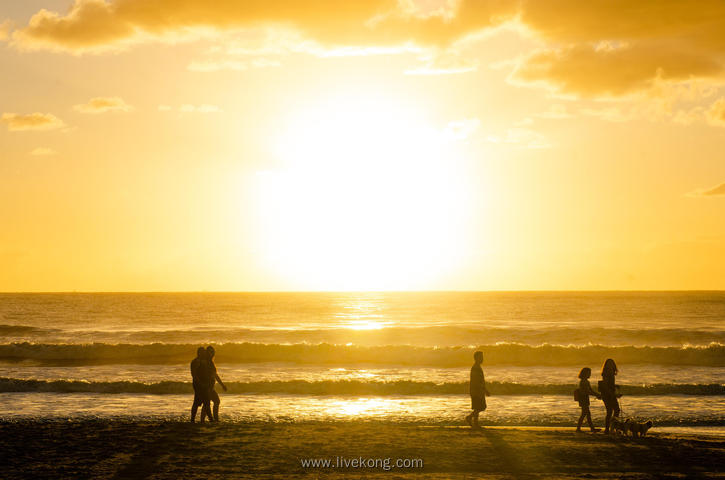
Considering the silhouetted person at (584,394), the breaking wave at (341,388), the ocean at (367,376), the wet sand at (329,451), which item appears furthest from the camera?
the breaking wave at (341,388)

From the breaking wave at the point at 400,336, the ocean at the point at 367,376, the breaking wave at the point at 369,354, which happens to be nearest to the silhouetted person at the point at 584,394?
the ocean at the point at 367,376

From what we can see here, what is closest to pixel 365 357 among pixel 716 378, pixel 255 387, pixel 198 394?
pixel 255 387

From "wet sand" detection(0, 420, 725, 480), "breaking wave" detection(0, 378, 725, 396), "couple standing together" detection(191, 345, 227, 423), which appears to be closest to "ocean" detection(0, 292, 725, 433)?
"breaking wave" detection(0, 378, 725, 396)

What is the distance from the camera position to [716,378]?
1179 inches

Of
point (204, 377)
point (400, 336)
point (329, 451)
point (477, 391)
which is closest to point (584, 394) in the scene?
point (477, 391)

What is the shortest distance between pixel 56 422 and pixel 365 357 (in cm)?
2470

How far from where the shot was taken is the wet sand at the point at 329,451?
1169 centimetres

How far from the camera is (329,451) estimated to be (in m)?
13.4

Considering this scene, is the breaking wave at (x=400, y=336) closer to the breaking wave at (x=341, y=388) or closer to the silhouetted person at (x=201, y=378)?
the breaking wave at (x=341, y=388)

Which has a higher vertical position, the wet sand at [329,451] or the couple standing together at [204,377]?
the couple standing together at [204,377]

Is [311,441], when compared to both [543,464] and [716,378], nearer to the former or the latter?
[543,464]

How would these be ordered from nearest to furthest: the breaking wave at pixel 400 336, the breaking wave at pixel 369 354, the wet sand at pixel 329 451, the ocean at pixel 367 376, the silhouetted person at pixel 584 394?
the wet sand at pixel 329 451 → the silhouetted person at pixel 584 394 → the ocean at pixel 367 376 → the breaking wave at pixel 369 354 → the breaking wave at pixel 400 336

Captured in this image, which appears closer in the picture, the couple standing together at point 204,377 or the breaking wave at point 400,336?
the couple standing together at point 204,377

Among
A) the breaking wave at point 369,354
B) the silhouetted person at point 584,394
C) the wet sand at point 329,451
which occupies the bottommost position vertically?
the breaking wave at point 369,354
